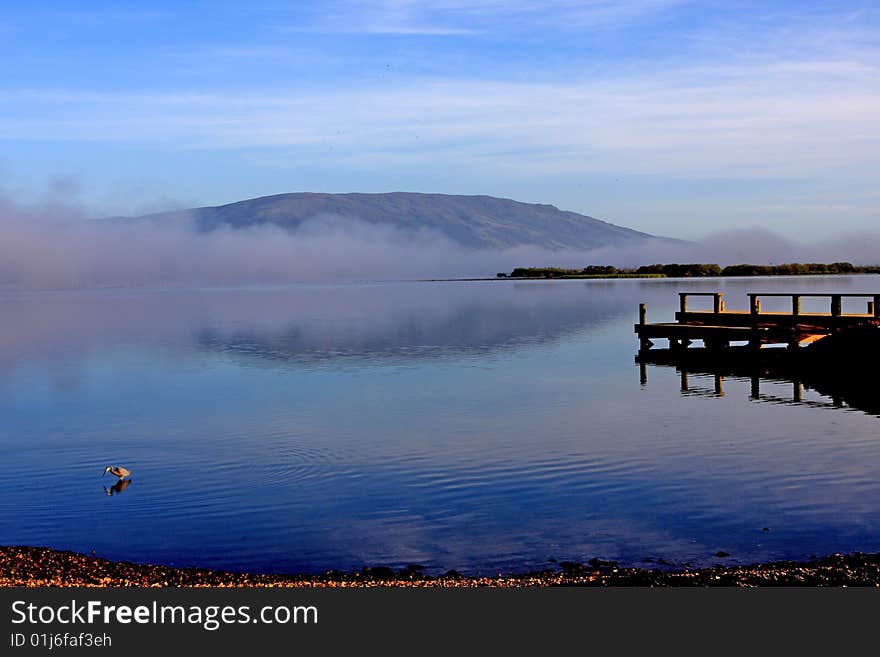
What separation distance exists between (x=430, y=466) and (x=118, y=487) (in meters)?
7.09

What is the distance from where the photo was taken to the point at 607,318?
89.4 meters

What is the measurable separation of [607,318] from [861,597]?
77792mm

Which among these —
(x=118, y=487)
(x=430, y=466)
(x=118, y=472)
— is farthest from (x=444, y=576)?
(x=118, y=472)

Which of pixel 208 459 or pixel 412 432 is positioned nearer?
pixel 208 459

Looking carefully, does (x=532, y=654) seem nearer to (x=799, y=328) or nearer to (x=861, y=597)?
(x=861, y=597)

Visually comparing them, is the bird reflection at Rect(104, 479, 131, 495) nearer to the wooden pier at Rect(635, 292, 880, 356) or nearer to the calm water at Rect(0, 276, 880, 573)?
the calm water at Rect(0, 276, 880, 573)

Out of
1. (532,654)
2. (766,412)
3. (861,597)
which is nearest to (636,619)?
(532,654)

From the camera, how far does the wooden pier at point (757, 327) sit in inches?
1703

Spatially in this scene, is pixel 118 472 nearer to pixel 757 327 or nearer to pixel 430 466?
pixel 430 466

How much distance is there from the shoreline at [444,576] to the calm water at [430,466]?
863 millimetres

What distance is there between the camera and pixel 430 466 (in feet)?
75.7

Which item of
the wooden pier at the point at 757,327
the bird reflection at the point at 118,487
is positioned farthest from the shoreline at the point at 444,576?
the wooden pier at the point at 757,327

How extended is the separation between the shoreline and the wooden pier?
27.4 metres

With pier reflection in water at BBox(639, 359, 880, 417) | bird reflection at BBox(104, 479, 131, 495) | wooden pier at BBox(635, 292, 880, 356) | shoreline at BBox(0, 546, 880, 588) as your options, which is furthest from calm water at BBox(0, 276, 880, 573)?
wooden pier at BBox(635, 292, 880, 356)
